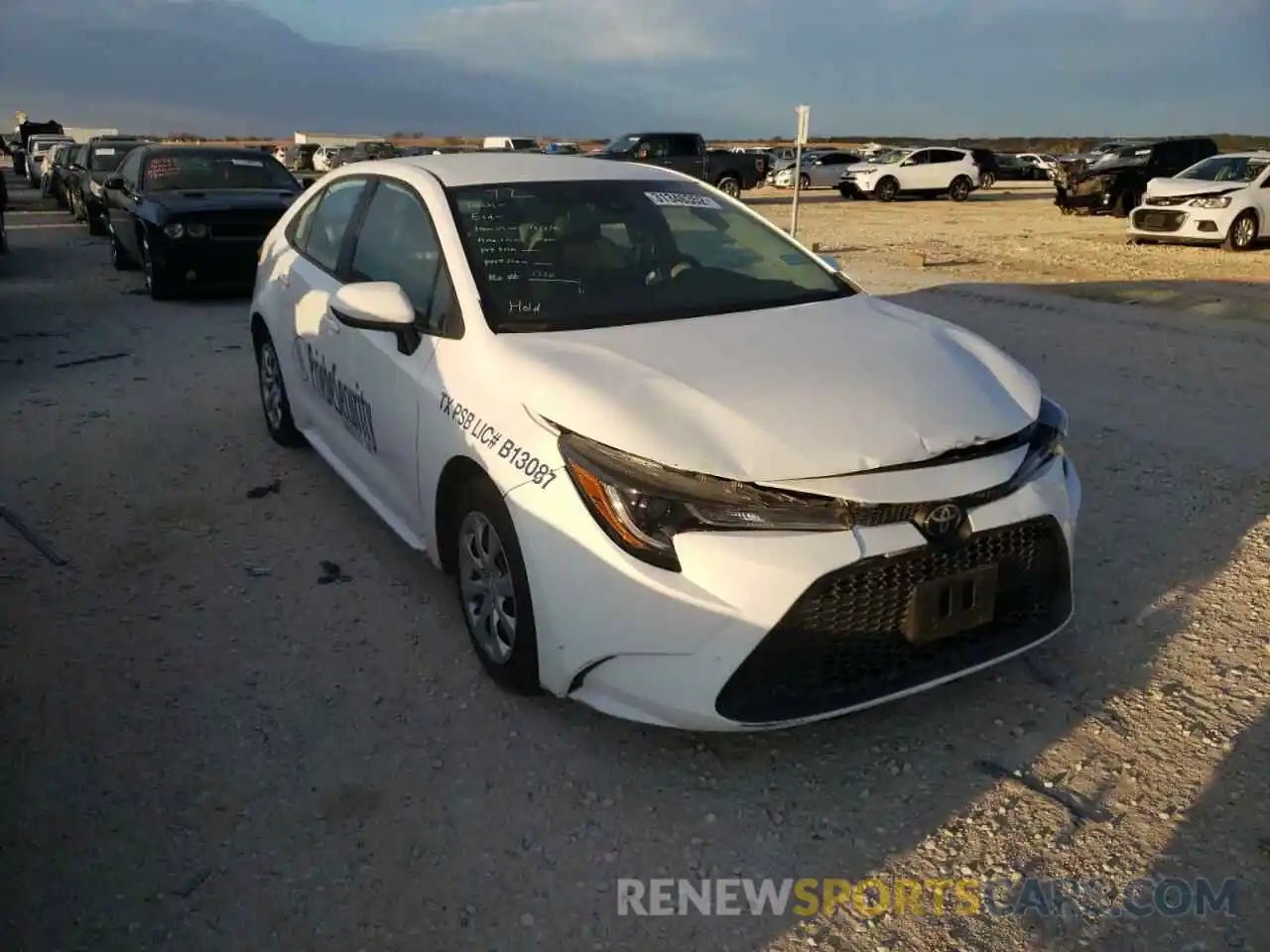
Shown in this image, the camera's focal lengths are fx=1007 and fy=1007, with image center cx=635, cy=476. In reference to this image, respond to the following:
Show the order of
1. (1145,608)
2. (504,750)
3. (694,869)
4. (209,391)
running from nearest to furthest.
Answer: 1. (694,869)
2. (504,750)
3. (1145,608)
4. (209,391)

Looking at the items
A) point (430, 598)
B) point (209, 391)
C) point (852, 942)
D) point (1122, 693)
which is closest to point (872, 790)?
point (852, 942)

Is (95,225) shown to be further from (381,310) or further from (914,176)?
(914,176)

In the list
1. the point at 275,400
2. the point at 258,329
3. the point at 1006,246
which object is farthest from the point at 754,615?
the point at 1006,246

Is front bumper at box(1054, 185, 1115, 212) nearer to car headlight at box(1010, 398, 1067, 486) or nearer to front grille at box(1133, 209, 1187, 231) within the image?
front grille at box(1133, 209, 1187, 231)

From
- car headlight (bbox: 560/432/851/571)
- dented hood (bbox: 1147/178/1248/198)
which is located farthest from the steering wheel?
dented hood (bbox: 1147/178/1248/198)

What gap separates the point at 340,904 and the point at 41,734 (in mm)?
1312

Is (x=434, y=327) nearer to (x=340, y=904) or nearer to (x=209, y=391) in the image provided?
(x=340, y=904)

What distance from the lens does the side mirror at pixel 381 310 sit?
338 cm

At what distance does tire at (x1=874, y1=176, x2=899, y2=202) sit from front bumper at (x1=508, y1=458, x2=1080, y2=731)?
95.7 ft

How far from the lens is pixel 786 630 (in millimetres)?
2527

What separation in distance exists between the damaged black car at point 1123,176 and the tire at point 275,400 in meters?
21.2

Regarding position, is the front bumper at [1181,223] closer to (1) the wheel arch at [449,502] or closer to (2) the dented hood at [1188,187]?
(2) the dented hood at [1188,187]

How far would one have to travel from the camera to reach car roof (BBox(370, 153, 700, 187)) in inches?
157

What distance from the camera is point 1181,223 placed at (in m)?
15.6
